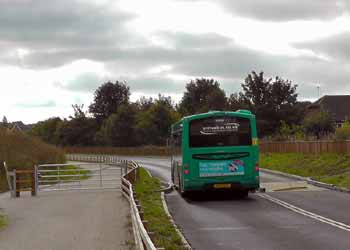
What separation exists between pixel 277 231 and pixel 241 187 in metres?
9.24

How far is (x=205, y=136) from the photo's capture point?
23.8m

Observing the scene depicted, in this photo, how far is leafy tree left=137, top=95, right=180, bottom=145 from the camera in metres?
111

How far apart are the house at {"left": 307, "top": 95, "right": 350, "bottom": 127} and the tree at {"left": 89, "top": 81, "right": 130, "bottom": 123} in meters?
44.8

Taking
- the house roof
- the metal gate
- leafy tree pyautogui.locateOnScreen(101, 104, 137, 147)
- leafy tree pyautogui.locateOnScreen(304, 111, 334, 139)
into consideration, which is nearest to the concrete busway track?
the metal gate

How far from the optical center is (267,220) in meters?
16.9

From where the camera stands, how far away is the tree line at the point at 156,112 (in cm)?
9331

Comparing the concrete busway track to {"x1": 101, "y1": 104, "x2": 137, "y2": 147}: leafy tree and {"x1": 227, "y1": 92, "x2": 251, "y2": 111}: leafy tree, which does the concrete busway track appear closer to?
{"x1": 227, "y1": 92, "x2": 251, "y2": 111}: leafy tree

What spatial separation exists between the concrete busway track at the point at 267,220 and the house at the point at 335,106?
2993 inches

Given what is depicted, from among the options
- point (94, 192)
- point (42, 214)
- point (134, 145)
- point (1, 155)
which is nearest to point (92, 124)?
point (134, 145)

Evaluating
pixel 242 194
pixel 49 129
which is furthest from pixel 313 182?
pixel 49 129

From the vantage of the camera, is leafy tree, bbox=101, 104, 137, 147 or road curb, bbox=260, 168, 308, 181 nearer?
road curb, bbox=260, 168, 308, 181

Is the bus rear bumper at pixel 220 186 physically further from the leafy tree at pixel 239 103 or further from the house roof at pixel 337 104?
the house roof at pixel 337 104

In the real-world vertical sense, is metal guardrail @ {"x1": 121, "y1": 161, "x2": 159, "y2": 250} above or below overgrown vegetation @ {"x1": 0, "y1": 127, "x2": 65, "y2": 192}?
below

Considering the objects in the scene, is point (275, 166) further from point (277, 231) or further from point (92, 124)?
point (92, 124)
